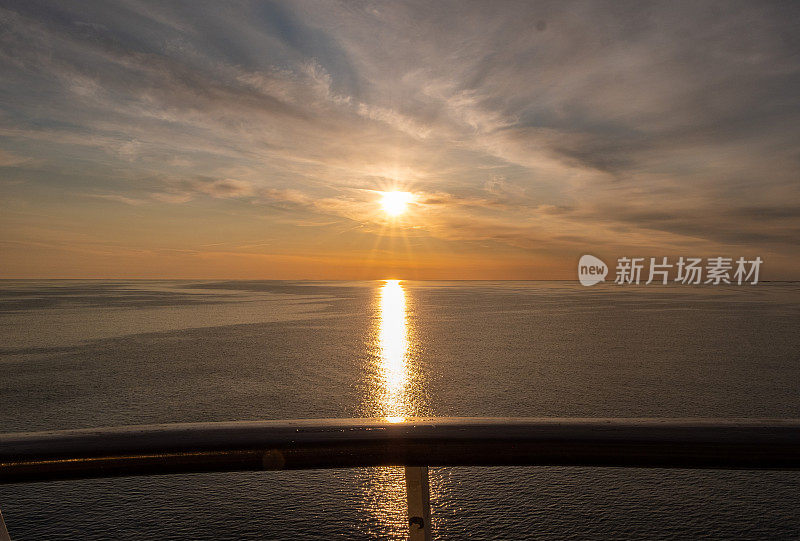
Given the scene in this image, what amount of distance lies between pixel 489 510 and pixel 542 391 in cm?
443

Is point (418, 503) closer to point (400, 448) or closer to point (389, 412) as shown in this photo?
point (400, 448)

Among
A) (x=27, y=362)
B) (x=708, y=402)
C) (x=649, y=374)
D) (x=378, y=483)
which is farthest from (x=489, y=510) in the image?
(x=27, y=362)

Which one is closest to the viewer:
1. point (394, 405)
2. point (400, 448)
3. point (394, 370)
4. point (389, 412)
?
point (400, 448)

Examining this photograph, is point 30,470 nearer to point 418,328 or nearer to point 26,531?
point 26,531

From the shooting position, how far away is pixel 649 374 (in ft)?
30.5

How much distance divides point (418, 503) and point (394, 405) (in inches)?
226

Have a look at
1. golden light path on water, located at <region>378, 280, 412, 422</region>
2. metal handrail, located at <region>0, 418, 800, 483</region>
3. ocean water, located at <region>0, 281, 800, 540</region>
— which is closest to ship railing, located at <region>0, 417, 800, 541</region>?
metal handrail, located at <region>0, 418, 800, 483</region>

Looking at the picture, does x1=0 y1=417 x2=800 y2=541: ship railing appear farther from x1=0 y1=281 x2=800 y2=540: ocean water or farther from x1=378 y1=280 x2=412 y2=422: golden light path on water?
x1=0 y1=281 x2=800 y2=540: ocean water

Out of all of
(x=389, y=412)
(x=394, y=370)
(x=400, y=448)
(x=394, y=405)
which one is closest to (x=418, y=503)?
(x=400, y=448)

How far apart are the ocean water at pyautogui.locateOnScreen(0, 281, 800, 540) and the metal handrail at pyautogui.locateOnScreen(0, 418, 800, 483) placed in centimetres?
222

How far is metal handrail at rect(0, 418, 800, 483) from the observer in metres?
1.15

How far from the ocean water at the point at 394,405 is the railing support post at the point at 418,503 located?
6.79 feet

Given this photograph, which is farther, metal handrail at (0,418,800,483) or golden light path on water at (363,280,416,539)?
golden light path on water at (363,280,416,539)

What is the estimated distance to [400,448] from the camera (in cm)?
121
